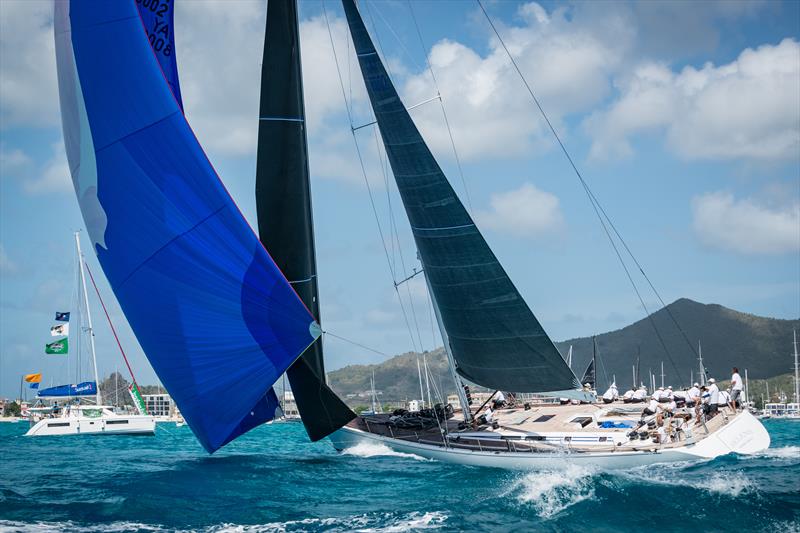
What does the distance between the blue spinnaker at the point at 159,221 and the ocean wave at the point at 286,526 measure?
120 inches

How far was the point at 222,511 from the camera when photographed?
50.3 feet

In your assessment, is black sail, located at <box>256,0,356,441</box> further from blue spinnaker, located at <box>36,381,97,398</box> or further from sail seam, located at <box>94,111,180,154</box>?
blue spinnaker, located at <box>36,381,97,398</box>

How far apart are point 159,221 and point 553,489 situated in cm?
953

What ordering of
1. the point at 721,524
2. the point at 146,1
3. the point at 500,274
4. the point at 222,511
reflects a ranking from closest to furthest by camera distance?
1. the point at 721,524
2. the point at 222,511
3. the point at 146,1
4. the point at 500,274

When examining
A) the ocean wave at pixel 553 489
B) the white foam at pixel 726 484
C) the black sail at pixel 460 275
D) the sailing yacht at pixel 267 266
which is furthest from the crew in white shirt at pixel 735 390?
the ocean wave at pixel 553 489

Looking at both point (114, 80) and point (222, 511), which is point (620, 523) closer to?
point (222, 511)

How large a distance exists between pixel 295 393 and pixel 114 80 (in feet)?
32.4

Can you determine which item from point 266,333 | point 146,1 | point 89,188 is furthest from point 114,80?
point 266,333

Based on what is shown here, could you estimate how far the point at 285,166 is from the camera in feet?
75.0

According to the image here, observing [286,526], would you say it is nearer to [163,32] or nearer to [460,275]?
[460,275]

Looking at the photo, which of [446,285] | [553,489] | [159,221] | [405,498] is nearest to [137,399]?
[446,285]

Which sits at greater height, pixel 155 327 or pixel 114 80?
pixel 114 80

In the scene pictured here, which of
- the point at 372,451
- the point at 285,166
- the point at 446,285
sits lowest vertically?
the point at 372,451

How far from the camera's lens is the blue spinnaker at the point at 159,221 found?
15.2 m
